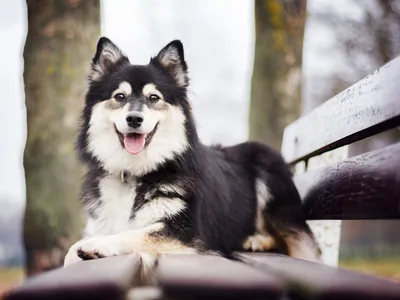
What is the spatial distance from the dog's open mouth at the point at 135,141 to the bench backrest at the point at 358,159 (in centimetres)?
103

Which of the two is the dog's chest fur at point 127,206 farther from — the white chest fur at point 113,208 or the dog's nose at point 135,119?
the dog's nose at point 135,119

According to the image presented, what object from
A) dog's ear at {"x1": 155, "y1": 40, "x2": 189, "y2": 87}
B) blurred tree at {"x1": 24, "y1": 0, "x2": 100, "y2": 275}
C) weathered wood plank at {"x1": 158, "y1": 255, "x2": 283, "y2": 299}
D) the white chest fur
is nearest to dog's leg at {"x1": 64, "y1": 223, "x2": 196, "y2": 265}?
the white chest fur

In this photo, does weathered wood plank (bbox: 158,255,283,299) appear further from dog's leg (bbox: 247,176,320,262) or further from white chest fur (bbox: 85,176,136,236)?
dog's leg (bbox: 247,176,320,262)

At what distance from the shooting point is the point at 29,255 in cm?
522

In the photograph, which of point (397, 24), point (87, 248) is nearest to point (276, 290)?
point (87, 248)

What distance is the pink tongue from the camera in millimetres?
3256

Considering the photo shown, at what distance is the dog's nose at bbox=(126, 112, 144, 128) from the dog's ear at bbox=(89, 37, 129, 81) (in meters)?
0.59

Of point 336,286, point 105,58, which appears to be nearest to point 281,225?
point 105,58

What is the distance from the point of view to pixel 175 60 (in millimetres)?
3615

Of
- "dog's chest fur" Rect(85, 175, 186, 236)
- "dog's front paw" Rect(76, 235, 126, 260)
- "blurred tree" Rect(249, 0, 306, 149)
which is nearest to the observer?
"dog's front paw" Rect(76, 235, 126, 260)

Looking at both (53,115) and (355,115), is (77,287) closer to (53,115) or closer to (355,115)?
(355,115)

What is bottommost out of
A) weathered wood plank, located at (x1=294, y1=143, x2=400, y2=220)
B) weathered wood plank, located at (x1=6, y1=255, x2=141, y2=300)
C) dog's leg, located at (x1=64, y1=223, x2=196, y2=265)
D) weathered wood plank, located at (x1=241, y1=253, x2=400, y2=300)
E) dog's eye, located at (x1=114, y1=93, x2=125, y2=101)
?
dog's leg, located at (x1=64, y1=223, x2=196, y2=265)

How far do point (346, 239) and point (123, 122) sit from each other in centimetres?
1440

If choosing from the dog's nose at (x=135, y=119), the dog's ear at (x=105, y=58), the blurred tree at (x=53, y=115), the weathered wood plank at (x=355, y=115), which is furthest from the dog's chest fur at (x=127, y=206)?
the blurred tree at (x=53, y=115)
